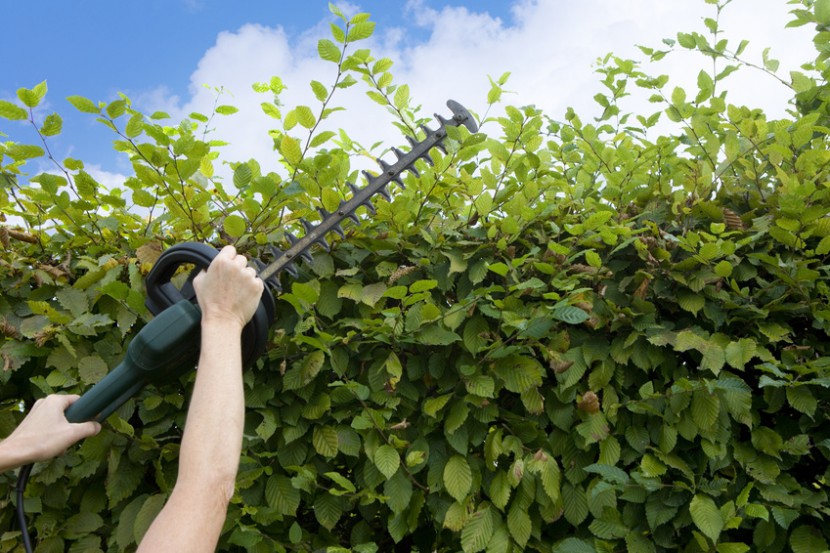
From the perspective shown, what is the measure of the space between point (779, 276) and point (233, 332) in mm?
2332

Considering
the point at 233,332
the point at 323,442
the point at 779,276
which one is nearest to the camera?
the point at 233,332

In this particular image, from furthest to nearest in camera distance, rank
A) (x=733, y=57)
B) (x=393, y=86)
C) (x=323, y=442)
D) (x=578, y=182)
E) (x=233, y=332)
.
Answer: (x=733, y=57) < (x=578, y=182) < (x=393, y=86) < (x=323, y=442) < (x=233, y=332)

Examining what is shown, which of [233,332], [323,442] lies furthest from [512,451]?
[233,332]

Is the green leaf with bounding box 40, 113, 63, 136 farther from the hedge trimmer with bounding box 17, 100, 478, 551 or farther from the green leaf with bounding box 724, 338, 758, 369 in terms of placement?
the green leaf with bounding box 724, 338, 758, 369

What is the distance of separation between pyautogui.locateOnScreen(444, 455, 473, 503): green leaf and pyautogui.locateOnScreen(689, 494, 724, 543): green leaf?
2.78 ft

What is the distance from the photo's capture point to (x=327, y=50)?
2963mm

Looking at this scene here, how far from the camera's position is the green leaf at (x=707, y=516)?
265cm

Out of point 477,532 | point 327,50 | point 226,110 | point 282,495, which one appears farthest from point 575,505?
point 226,110

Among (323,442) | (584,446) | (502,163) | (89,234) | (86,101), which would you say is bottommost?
(584,446)

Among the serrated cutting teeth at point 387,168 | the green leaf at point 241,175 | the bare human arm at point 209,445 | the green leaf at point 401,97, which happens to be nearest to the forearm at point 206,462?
the bare human arm at point 209,445

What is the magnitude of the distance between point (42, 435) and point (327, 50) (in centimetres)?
180

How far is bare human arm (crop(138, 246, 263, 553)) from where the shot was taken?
157cm

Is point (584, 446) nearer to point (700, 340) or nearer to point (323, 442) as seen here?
point (700, 340)

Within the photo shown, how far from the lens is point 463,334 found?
9.34 feet
